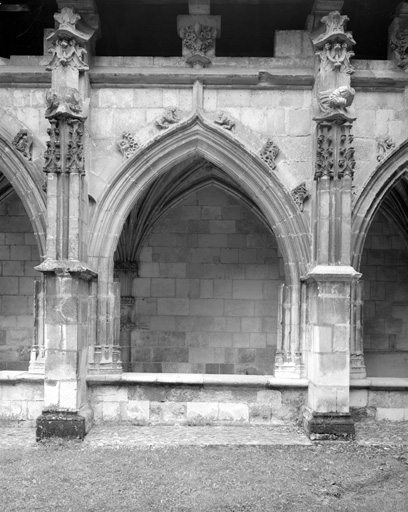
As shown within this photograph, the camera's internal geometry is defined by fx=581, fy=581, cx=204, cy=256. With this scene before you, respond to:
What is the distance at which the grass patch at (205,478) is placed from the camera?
5.06 metres

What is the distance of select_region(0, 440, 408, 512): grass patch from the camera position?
5.06 m

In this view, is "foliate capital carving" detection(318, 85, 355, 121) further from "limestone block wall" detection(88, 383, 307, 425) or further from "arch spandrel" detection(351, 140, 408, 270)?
"limestone block wall" detection(88, 383, 307, 425)

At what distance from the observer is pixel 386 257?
10805 mm

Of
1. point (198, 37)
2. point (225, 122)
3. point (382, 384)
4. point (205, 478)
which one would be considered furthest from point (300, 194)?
point (205, 478)

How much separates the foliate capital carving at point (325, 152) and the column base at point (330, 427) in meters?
2.92

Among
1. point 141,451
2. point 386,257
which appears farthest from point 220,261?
point 141,451

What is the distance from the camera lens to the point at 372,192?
758 cm

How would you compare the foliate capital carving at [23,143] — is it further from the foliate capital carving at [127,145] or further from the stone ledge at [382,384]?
the stone ledge at [382,384]

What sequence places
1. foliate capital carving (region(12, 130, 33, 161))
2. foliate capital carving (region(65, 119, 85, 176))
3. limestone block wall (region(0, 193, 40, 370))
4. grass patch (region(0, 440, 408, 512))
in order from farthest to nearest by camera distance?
limestone block wall (region(0, 193, 40, 370))
foliate capital carving (region(12, 130, 33, 161))
foliate capital carving (region(65, 119, 85, 176))
grass patch (region(0, 440, 408, 512))

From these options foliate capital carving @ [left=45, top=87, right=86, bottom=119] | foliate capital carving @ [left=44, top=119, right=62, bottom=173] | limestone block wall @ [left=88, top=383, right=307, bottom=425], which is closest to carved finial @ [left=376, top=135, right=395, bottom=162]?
limestone block wall @ [left=88, top=383, right=307, bottom=425]

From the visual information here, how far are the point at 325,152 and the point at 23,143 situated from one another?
12.7ft

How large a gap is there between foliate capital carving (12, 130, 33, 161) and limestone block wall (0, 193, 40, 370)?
3260mm

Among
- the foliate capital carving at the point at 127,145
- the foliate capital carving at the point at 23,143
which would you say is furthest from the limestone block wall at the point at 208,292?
the foliate capital carving at the point at 23,143

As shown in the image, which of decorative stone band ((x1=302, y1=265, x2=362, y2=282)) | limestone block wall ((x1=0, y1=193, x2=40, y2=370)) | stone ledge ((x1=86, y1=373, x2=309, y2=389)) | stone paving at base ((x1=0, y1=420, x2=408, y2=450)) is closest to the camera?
stone paving at base ((x1=0, y1=420, x2=408, y2=450))
